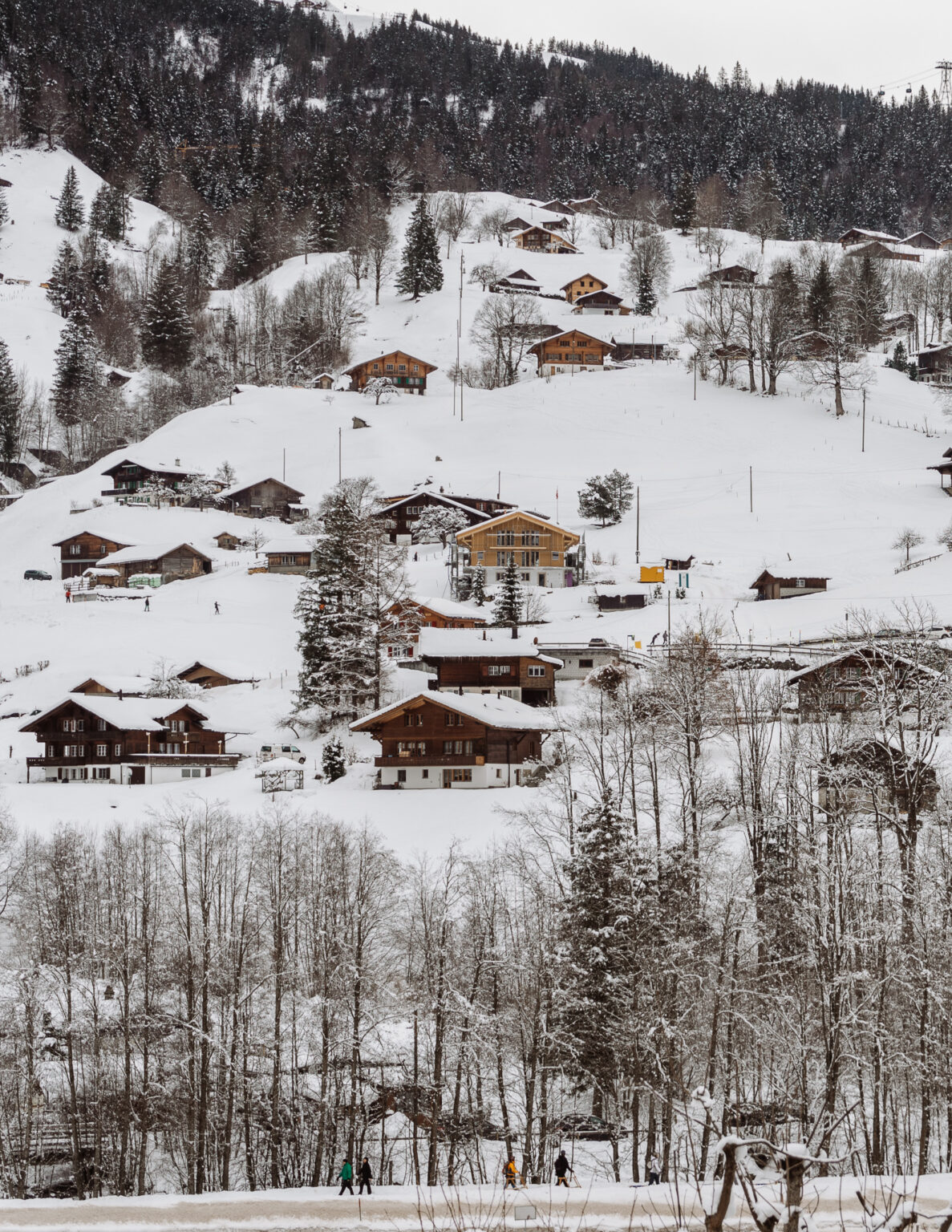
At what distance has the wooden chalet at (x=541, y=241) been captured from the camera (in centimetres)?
13238

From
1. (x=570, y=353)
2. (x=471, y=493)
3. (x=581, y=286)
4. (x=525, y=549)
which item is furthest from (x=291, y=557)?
(x=581, y=286)

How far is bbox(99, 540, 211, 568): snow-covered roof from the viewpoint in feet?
227

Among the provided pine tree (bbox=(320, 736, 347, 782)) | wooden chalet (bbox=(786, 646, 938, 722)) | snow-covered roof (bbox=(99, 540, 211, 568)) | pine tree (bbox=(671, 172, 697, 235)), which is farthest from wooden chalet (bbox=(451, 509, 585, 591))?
pine tree (bbox=(671, 172, 697, 235))

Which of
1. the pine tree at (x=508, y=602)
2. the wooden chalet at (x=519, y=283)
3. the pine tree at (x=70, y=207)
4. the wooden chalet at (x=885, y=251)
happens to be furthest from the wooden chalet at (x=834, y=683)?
the pine tree at (x=70, y=207)

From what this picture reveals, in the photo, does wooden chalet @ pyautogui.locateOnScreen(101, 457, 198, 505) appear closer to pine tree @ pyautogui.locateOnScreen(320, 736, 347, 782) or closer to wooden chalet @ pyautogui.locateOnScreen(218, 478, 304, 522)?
wooden chalet @ pyautogui.locateOnScreen(218, 478, 304, 522)

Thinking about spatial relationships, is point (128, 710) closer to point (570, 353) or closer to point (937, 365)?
point (570, 353)

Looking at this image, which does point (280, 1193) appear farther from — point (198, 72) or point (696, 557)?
point (198, 72)

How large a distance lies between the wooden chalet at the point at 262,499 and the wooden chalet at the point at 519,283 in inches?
1716

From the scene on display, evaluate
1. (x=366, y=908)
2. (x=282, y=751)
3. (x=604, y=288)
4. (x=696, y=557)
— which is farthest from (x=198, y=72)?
(x=366, y=908)

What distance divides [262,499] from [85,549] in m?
12.0

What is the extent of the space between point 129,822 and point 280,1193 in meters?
19.5

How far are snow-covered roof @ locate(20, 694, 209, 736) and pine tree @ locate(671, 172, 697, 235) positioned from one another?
102 m

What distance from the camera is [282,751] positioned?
44.1 metres

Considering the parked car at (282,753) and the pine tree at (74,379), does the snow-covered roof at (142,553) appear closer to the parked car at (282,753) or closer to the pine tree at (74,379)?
the parked car at (282,753)
